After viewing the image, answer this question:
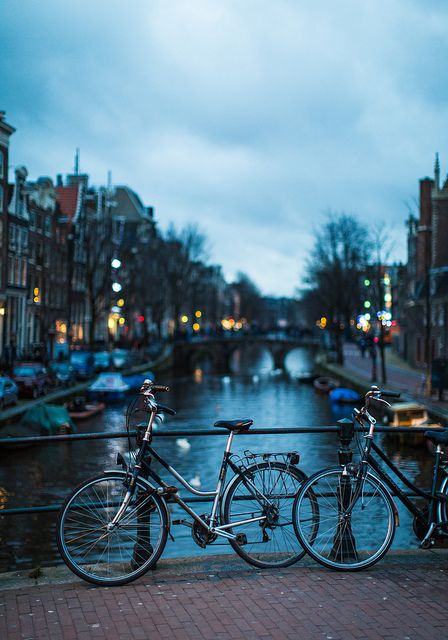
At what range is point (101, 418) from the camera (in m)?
35.2

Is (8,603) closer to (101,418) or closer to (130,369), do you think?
(101,418)

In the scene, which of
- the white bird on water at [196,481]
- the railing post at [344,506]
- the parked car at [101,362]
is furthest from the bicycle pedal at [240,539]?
the parked car at [101,362]

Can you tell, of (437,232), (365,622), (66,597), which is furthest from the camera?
(437,232)

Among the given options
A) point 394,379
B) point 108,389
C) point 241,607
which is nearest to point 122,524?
point 241,607

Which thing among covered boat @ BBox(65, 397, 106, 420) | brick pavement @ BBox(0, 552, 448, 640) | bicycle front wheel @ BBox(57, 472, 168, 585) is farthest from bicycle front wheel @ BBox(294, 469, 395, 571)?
covered boat @ BBox(65, 397, 106, 420)

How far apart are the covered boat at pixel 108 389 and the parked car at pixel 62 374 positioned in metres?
1.21

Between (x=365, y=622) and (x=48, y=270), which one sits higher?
(x=48, y=270)

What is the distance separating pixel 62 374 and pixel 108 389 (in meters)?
2.94

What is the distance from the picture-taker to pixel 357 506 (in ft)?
20.0

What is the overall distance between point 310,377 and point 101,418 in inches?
1145

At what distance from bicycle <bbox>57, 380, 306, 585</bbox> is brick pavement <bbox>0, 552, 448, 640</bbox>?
0.56 feet

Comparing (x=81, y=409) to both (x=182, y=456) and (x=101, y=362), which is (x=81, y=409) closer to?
(x=182, y=456)

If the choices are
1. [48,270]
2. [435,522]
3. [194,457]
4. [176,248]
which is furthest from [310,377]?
[435,522]

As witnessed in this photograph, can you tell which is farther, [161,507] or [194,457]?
[194,457]
